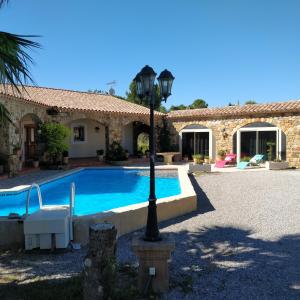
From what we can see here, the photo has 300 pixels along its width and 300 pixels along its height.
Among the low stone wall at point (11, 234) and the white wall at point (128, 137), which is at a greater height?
the white wall at point (128, 137)

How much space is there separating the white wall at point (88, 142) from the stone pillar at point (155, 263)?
21954mm

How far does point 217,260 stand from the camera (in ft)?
19.8

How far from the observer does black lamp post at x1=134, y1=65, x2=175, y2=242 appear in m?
5.27

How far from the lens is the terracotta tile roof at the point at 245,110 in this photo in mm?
21541

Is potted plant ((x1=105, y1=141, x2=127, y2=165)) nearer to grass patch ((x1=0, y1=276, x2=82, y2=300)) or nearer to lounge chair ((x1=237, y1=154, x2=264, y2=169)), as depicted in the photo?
lounge chair ((x1=237, y1=154, x2=264, y2=169))

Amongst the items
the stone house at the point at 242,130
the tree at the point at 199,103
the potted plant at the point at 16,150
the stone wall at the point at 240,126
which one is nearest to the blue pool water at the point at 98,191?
the potted plant at the point at 16,150

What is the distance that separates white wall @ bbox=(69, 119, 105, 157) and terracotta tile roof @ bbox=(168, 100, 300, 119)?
18.8ft

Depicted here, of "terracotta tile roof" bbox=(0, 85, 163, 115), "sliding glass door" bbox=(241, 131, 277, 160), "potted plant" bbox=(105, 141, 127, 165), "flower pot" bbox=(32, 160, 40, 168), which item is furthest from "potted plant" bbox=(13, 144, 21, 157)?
"sliding glass door" bbox=(241, 131, 277, 160)

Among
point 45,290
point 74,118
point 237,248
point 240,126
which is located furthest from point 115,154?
point 45,290

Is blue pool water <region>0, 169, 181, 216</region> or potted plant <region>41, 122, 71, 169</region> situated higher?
potted plant <region>41, 122, 71, 169</region>

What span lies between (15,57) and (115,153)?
62.3 ft

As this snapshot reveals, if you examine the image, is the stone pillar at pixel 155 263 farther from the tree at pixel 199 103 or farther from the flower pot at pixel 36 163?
the tree at pixel 199 103

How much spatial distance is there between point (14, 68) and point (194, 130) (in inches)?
871

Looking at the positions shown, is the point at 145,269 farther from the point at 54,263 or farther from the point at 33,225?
the point at 33,225
